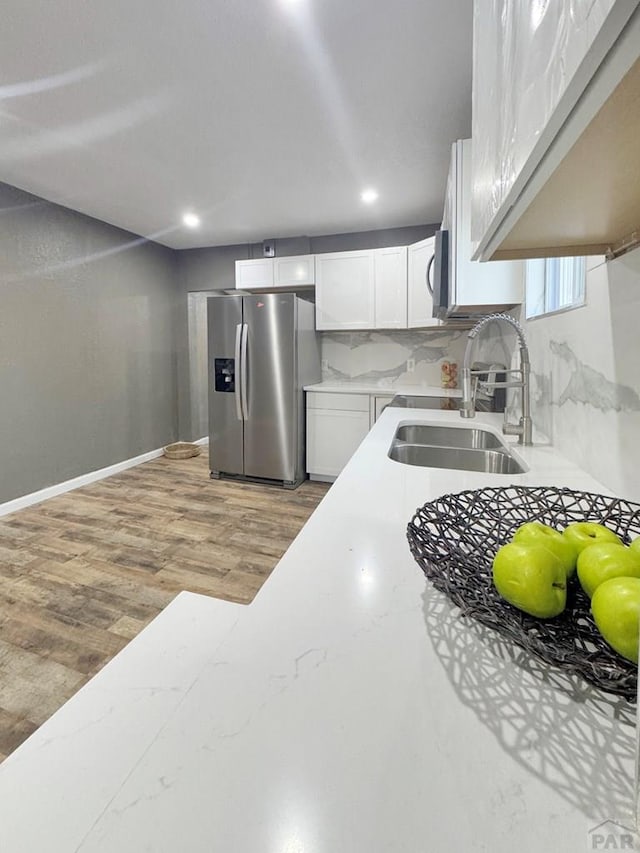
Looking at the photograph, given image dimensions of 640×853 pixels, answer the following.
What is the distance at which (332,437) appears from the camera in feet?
12.3

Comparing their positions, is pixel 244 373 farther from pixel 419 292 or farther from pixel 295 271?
pixel 419 292

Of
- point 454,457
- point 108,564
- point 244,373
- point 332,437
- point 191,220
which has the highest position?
point 191,220

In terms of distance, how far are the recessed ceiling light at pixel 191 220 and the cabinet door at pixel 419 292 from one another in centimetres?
197

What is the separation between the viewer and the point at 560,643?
0.41 metres

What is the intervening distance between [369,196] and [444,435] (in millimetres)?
2229

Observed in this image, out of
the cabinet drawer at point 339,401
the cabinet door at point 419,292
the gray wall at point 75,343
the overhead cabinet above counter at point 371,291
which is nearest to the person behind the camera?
the gray wall at point 75,343

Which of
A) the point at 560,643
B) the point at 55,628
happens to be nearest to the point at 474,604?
the point at 560,643

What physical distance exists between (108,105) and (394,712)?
2874 mm

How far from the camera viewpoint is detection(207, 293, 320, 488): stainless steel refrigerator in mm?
3580

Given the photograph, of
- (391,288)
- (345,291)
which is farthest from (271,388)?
(391,288)

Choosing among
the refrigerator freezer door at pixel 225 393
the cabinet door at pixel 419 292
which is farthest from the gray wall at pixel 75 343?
the cabinet door at pixel 419 292

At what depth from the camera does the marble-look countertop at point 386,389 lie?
11.4 feet

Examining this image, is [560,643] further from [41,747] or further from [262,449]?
[262,449]

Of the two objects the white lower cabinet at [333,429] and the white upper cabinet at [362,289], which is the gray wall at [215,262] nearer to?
the white upper cabinet at [362,289]
